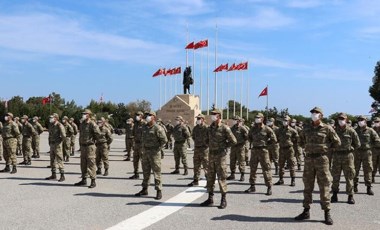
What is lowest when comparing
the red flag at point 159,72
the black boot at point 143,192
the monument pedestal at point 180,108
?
the black boot at point 143,192

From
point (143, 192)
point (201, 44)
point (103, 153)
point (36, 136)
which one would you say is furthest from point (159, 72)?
point (143, 192)

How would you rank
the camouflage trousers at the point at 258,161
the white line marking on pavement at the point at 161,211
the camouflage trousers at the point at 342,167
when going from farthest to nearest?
the camouflage trousers at the point at 258,161, the camouflage trousers at the point at 342,167, the white line marking on pavement at the point at 161,211

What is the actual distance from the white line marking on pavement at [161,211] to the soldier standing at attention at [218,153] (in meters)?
0.71

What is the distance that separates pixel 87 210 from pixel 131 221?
1308 mm

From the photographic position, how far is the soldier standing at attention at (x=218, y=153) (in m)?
9.00

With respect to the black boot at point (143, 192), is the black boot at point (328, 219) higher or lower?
lower

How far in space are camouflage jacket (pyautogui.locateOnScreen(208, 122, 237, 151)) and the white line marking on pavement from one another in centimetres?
147

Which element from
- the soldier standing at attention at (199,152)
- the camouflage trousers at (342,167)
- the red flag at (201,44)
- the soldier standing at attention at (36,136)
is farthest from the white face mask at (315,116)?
the red flag at (201,44)

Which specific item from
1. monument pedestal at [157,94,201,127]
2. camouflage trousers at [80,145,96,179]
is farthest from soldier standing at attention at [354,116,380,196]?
monument pedestal at [157,94,201,127]

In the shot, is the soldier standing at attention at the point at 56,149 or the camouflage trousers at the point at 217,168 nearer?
the camouflage trousers at the point at 217,168

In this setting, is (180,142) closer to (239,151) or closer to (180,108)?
(239,151)

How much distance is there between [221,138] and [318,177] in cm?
231

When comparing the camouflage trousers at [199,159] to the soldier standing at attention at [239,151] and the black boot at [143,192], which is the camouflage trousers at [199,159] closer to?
the soldier standing at attention at [239,151]

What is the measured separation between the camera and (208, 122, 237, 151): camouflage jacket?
920cm
